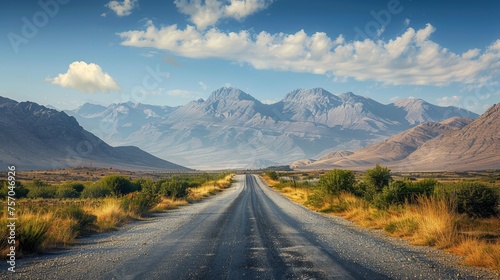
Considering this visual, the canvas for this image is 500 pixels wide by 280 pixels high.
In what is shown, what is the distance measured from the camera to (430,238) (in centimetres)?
1098

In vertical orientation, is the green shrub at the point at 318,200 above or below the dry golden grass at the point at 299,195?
above

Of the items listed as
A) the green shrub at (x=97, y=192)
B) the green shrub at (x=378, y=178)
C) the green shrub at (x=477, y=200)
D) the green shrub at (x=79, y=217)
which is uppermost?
the green shrub at (x=378, y=178)

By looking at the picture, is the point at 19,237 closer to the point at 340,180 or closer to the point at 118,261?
the point at 118,261

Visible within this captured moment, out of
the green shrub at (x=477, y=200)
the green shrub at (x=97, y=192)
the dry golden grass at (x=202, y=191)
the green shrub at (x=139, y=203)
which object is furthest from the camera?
the dry golden grass at (x=202, y=191)

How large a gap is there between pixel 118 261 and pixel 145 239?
3.18 meters

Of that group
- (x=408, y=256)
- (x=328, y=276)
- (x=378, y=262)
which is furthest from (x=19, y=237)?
(x=408, y=256)

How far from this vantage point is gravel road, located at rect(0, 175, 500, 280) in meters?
7.65

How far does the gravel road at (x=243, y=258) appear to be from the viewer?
7.65 metres

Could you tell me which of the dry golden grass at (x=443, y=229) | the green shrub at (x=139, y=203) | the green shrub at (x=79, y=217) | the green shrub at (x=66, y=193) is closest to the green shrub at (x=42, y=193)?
the green shrub at (x=66, y=193)

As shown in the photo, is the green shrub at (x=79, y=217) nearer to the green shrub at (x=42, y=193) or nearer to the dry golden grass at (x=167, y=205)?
the dry golden grass at (x=167, y=205)

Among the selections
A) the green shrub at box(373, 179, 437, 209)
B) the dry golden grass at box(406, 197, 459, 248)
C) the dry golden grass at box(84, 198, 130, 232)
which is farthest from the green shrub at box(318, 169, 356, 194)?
the dry golden grass at box(84, 198, 130, 232)

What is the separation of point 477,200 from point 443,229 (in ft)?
19.1

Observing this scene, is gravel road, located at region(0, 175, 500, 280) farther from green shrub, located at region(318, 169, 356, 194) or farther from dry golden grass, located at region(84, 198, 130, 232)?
green shrub, located at region(318, 169, 356, 194)

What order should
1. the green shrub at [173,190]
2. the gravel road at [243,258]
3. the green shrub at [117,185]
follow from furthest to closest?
the green shrub at [117,185]
the green shrub at [173,190]
the gravel road at [243,258]
